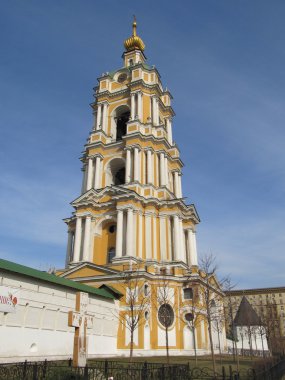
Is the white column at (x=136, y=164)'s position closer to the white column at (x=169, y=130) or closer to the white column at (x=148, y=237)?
the white column at (x=148, y=237)

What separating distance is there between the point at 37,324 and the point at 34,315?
632 mm

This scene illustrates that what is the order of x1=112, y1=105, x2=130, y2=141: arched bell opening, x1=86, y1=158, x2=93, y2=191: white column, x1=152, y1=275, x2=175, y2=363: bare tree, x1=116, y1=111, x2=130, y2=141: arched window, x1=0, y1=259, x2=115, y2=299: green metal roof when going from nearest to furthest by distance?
x1=0, y1=259, x2=115, y2=299: green metal roof, x1=152, y1=275, x2=175, y2=363: bare tree, x1=86, y1=158, x2=93, y2=191: white column, x1=112, y1=105, x2=130, y2=141: arched bell opening, x1=116, y1=111, x2=130, y2=141: arched window

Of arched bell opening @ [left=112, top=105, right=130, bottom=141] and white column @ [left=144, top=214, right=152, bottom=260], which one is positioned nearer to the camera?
white column @ [left=144, top=214, right=152, bottom=260]

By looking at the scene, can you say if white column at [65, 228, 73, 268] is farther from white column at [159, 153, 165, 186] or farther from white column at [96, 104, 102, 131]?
white column at [96, 104, 102, 131]

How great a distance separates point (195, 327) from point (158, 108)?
2933 centimetres

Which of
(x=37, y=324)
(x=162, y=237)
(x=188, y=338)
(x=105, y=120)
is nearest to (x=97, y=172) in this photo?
(x=105, y=120)

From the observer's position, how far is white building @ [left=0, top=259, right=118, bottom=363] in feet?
65.1

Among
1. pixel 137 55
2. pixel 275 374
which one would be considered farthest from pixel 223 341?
pixel 137 55

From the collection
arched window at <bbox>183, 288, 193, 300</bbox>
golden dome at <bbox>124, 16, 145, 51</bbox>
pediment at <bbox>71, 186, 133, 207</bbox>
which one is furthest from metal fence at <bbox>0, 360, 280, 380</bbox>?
golden dome at <bbox>124, 16, 145, 51</bbox>

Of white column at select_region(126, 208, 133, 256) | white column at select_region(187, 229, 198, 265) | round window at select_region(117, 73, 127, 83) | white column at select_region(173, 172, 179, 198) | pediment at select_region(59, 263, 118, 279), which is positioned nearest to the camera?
pediment at select_region(59, 263, 118, 279)

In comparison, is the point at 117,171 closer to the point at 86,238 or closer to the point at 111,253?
the point at 86,238

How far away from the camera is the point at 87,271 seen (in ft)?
114

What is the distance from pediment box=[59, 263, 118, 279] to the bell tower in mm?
1032

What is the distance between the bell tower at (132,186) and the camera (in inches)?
1487
